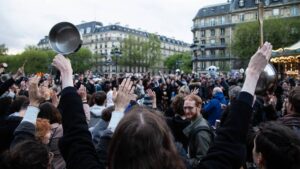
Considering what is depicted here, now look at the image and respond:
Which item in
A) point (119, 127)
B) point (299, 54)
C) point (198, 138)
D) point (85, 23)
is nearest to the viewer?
point (119, 127)

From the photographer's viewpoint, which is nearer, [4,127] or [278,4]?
[4,127]

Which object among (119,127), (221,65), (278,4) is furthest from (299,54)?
(221,65)

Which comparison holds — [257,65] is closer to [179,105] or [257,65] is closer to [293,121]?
[293,121]

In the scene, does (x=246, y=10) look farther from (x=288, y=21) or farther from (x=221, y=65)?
(x=288, y=21)

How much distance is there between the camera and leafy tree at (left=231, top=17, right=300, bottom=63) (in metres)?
54.0

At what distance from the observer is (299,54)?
1786 cm

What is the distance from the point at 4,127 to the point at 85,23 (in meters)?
121

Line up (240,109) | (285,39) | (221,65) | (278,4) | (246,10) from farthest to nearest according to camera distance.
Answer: (221,65) → (246,10) → (278,4) → (285,39) → (240,109)

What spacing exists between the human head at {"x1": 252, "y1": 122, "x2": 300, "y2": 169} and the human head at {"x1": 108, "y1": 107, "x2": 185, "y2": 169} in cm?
87

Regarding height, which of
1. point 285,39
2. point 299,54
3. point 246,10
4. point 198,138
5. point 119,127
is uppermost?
point 246,10

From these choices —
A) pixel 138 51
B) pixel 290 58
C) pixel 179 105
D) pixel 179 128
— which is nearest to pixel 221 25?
pixel 138 51

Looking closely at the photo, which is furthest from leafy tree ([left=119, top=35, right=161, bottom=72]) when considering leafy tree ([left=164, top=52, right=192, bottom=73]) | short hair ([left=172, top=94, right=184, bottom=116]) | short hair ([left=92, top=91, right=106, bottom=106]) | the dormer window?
short hair ([left=172, top=94, right=184, bottom=116])

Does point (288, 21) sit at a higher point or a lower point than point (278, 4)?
lower

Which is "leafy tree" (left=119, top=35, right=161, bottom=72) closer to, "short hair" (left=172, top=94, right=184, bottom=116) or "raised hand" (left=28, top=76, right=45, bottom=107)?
"short hair" (left=172, top=94, right=184, bottom=116)
